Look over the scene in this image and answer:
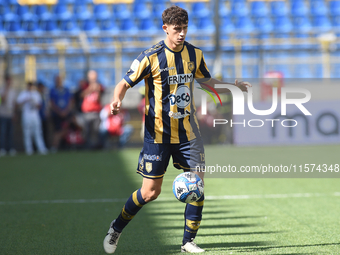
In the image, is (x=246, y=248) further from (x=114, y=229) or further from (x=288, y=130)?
(x=288, y=130)

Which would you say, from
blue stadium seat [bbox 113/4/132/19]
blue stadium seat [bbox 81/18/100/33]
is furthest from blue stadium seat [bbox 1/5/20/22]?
blue stadium seat [bbox 113/4/132/19]

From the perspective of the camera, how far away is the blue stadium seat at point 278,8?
18.5m

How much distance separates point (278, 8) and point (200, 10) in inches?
131

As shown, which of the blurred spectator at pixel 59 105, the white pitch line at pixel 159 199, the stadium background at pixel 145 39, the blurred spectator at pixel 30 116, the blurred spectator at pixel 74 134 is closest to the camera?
the white pitch line at pixel 159 199

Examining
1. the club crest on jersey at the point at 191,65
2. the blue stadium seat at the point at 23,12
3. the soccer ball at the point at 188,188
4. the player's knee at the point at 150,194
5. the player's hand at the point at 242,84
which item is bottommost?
the player's knee at the point at 150,194

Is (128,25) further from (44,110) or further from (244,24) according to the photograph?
(44,110)

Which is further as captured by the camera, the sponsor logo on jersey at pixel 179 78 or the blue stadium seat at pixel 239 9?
the blue stadium seat at pixel 239 9

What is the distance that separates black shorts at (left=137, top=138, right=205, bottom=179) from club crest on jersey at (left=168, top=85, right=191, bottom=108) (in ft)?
0.99

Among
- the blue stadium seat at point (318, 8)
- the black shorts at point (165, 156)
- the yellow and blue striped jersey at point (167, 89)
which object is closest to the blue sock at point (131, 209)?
the black shorts at point (165, 156)

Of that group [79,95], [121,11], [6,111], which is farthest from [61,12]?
[6,111]

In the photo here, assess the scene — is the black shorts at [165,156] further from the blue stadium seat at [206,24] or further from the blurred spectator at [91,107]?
the blue stadium seat at [206,24]

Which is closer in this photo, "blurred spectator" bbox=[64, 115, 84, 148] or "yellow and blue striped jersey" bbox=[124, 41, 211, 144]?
"yellow and blue striped jersey" bbox=[124, 41, 211, 144]

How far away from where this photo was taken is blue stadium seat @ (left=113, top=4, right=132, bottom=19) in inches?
716

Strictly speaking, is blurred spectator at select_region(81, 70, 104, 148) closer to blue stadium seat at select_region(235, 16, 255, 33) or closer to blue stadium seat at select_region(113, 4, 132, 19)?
blue stadium seat at select_region(113, 4, 132, 19)
